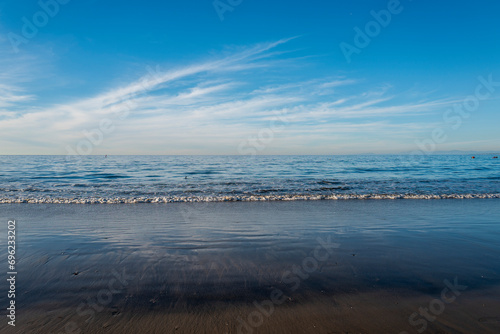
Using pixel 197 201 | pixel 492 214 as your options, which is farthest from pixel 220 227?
pixel 492 214

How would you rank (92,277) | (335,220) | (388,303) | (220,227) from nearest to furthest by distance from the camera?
(388,303) → (92,277) → (220,227) → (335,220)

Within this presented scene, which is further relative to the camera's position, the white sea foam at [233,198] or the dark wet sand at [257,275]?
the white sea foam at [233,198]

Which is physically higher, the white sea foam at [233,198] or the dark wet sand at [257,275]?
the dark wet sand at [257,275]

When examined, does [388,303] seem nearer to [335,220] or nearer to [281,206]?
[335,220]

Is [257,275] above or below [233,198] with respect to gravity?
above

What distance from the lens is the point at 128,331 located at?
11.4ft

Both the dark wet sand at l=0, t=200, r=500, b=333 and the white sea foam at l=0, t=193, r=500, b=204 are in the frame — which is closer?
the dark wet sand at l=0, t=200, r=500, b=333

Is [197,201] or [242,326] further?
Result: [197,201]

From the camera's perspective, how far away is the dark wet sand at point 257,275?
3689 millimetres

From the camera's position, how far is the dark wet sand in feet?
12.1

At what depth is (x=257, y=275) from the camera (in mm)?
5105

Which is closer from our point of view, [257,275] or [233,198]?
[257,275]

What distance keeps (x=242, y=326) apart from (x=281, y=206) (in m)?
9.44

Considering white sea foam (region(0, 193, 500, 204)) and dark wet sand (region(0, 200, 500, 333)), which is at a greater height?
dark wet sand (region(0, 200, 500, 333))
